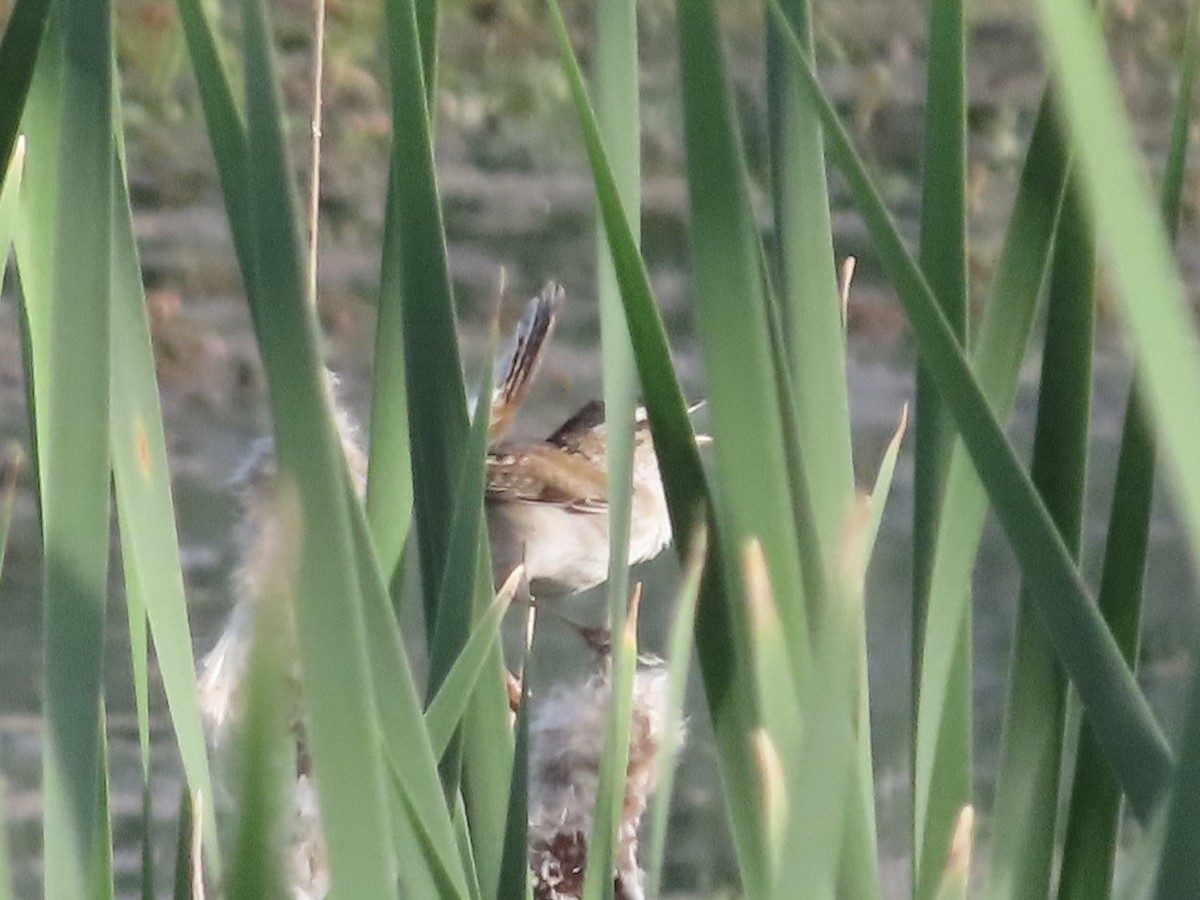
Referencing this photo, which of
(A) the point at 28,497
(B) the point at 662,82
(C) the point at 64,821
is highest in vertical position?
(B) the point at 662,82

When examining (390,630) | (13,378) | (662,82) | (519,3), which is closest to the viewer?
(390,630)

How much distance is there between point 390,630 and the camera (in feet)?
1.79

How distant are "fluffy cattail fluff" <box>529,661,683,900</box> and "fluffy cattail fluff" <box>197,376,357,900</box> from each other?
18 cm

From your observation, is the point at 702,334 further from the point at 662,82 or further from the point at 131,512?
the point at 662,82

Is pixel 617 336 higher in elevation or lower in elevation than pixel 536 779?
higher

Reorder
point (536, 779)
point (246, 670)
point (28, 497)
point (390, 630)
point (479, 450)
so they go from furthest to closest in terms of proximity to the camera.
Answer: point (28, 497), point (536, 779), point (479, 450), point (390, 630), point (246, 670)

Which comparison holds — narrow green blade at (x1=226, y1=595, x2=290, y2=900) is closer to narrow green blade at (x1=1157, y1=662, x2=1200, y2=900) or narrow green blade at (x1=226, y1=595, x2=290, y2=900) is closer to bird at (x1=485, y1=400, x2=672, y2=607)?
narrow green blade at (x1=1157, y1=662, x2=1200, y2=900)

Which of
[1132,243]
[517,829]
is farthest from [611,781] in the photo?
[1132,243]

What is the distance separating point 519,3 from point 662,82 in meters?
0.42

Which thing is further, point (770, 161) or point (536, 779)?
point (536, 779)

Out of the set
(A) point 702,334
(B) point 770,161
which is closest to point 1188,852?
(A) point 702,334

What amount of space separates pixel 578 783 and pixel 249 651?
705 mm

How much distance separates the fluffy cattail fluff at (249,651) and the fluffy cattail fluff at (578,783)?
0.59ft

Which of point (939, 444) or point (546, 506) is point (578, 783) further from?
point (546, 506)
